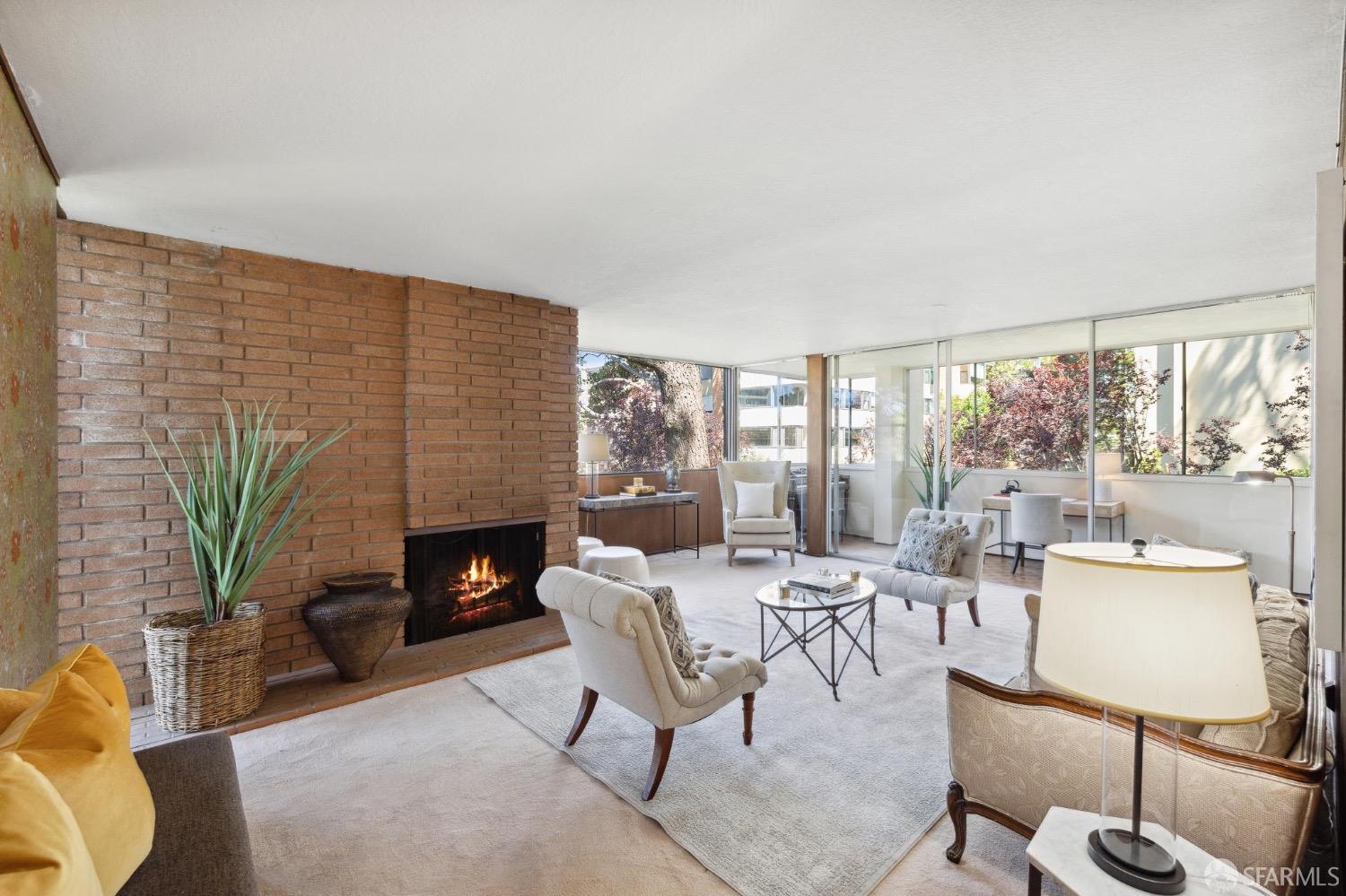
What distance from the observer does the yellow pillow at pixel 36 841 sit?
76 centimetres

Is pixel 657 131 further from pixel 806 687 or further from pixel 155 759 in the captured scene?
pixel 806 687

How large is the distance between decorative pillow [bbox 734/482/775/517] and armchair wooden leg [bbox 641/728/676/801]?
4461 millimetres

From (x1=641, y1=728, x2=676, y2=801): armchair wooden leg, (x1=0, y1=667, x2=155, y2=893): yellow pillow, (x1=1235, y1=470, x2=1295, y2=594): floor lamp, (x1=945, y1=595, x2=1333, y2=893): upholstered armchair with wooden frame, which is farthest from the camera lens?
(x1=1235, y1=470, x2=1295, y2=594): floor lamp

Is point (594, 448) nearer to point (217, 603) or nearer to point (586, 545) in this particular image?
point (586, 545)

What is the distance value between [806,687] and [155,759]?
8.86ft

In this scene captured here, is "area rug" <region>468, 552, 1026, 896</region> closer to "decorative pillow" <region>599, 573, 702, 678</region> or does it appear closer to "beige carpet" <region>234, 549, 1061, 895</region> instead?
"beige carpet" <region>234, 549, 1061, 895</region>

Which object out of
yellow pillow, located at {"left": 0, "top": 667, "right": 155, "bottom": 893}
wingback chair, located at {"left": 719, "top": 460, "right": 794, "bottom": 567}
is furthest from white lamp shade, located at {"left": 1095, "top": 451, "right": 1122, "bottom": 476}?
yellow pillow, located at {"left": 0, "top": 667, "right": 155, "bottom": 893}

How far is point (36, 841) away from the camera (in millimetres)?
793

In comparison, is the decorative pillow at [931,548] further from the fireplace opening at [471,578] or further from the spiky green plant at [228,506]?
the spiky green plant at [228,506]

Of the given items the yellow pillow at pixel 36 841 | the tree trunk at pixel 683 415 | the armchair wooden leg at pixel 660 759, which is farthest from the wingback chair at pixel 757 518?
the yellow pillow at pixel 36 841

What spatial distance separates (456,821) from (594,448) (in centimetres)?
409

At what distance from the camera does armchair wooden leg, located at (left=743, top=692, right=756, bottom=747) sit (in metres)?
2.63

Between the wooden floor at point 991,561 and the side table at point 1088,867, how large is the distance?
4.66 m

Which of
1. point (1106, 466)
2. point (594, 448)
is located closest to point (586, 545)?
point (594, 448)
